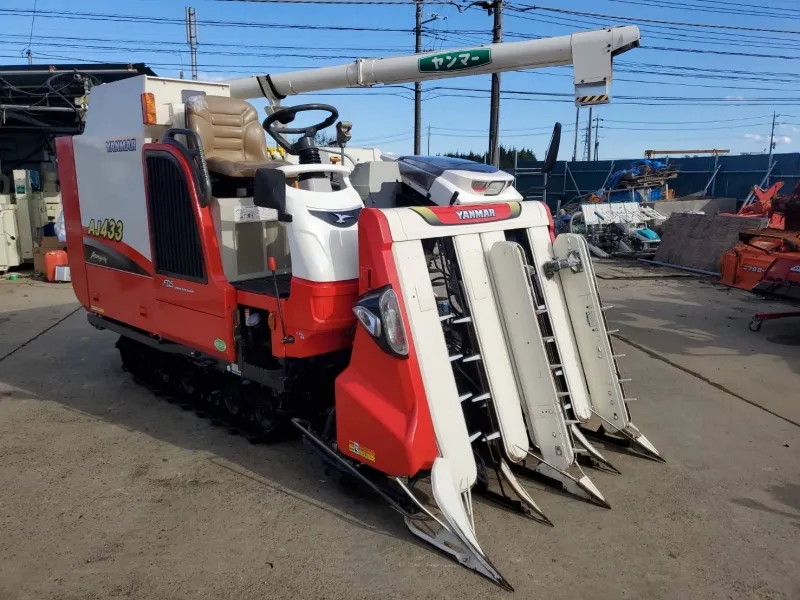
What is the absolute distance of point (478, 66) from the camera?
6090 millimetres

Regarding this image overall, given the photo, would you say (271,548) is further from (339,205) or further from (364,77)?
(364,77)

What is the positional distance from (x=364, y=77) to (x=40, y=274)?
927cm

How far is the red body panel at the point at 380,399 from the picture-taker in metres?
3.14

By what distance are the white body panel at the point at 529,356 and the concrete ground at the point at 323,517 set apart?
36cm

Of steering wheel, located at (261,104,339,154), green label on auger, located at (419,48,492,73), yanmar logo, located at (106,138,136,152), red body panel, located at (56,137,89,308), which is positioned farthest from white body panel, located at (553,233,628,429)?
red body panel, located at (56,137,89,308)

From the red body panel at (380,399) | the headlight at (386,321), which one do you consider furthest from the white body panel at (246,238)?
the headlight at (386,321)

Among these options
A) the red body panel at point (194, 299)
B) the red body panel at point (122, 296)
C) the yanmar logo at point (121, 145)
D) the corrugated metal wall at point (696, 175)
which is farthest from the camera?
the corrugated metal wall at point (696, 175)

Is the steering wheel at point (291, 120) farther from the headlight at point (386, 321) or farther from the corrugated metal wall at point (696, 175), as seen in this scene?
the corrugated metal wall at point (696, 175)

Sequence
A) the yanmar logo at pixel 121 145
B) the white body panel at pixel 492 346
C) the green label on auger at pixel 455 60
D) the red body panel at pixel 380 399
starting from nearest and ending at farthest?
1. the red body panel at pixel 380 399
2. the white body panel at pixel 492 346
3. the yanmar logo at pixel 121 145
4. the green label on auger at pixel 455 60

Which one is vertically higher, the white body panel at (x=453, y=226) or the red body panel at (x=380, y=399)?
the white body panel at (x=453, y=226)

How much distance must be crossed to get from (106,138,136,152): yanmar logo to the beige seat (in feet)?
1.60

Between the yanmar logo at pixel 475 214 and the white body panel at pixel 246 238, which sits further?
the white body panel at pixel 246 238

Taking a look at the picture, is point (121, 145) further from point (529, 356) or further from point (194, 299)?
point (529, 356)

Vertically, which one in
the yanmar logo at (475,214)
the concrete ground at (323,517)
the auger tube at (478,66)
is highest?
the auger tube at (478,66)
